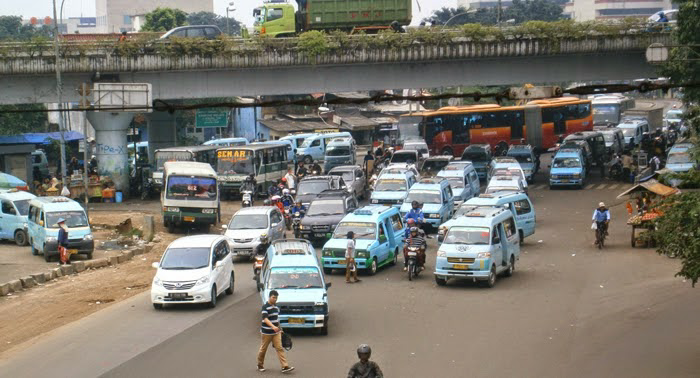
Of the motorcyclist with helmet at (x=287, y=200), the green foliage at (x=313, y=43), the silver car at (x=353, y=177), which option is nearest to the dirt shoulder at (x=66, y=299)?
the motorcyclist with helmet at (x=287, y=200)

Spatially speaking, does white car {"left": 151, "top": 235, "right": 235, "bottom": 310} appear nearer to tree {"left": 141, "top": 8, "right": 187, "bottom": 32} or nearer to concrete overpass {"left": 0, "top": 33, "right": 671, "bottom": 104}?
concrete overpass {"left": 0, "top": 33, "right": 671, "bottom": 104}

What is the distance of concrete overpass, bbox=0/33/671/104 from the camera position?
1810 inches

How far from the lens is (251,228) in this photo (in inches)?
1256

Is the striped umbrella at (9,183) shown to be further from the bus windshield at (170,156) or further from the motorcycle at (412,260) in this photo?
the motorcycle at (412,260)

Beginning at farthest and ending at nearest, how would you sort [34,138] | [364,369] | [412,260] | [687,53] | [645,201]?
1. [34,138]
2. [687,53]
3. [645,201]
4. [412,260]
5. [364,369]

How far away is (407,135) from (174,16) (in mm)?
59250

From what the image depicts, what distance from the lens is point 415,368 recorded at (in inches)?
741

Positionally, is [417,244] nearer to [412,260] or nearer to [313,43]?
[412,260]

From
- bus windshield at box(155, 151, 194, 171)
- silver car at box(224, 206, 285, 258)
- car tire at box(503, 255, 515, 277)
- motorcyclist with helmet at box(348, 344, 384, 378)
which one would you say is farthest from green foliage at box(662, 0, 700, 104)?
motorcyclist with helmet at box(348, 344, 384, 378)

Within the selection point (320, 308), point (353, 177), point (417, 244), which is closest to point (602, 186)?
point (353, 177)

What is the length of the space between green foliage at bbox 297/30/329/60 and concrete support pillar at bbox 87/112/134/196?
880 cm

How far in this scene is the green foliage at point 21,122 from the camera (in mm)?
70325

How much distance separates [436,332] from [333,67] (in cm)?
2818

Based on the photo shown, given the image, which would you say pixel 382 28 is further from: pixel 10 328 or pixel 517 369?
pixel 517 369
